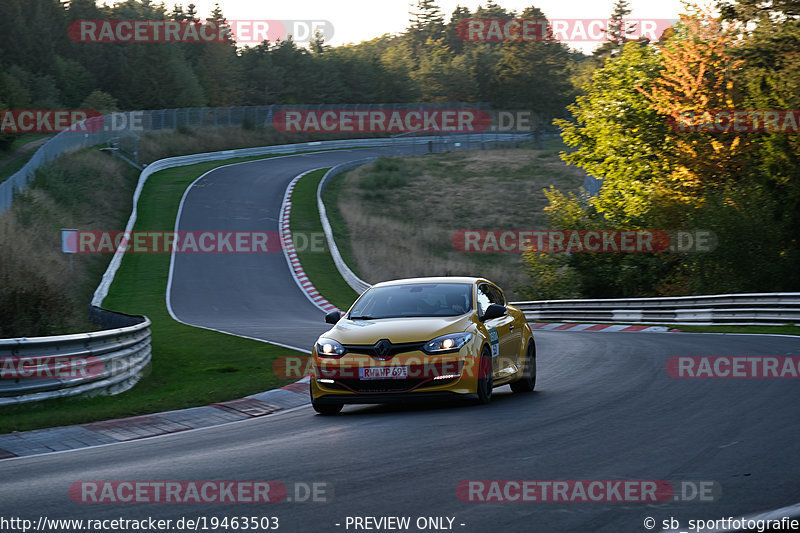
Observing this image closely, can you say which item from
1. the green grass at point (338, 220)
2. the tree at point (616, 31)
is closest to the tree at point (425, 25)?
the tree at point (616, 31)

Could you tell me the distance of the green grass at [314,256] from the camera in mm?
35781

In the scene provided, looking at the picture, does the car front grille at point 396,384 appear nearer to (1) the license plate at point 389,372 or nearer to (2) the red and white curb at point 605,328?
(1) the license plate at point 389,372

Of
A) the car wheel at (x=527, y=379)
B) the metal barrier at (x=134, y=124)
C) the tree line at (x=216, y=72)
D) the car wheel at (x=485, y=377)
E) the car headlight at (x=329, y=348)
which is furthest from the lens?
the tree line at (x=216, y=72)

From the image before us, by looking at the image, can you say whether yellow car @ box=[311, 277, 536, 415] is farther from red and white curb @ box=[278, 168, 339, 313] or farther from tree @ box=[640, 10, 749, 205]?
tree @ box=[640, 10, 749, 205]

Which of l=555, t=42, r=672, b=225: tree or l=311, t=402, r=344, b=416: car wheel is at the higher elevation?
l=555, t=42, r=672, b=225: tree

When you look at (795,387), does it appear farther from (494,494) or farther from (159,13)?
(159,13)

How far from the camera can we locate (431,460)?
750 centimetres

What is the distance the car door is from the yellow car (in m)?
0.01

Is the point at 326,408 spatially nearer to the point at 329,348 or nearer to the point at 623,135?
the point at 329,348

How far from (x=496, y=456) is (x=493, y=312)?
393cm

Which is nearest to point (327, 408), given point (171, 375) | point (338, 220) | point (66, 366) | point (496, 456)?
point (66, 366)

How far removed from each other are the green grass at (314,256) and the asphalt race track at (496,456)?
71.2 feet

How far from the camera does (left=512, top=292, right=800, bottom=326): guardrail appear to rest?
23250mm

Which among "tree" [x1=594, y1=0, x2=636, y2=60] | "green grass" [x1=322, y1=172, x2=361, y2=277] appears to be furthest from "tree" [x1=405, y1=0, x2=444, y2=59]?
"green grass" [x1=322, y1=172, x2=361, y2=277]
